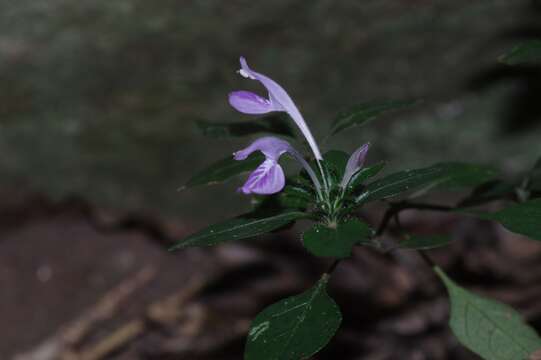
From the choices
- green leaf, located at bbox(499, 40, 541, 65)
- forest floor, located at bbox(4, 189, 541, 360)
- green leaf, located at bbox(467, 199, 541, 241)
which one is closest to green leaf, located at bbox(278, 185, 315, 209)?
green leaf, located at bbox(467, 199, 541, 241)

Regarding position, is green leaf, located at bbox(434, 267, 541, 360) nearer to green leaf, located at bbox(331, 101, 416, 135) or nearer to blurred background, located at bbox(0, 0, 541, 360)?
green leaf, located at bbox(331, 101, 416, 135)

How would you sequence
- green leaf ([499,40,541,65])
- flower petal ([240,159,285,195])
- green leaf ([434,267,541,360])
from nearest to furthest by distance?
flower petal ([240,159,285,195]) < green leaf ([499,40,541,65]) < green leaf ([434,267,541,360])

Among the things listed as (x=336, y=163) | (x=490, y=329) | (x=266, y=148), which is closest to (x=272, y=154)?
(x=266, y=148)

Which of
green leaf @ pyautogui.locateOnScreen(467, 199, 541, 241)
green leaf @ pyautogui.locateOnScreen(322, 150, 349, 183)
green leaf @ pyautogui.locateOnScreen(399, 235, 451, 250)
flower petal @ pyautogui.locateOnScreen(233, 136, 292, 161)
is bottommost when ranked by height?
green leaf @ pyautogui.locateOnScreen(399, 235, 451, 250)

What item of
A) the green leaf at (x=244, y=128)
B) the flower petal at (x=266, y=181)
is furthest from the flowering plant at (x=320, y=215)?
the green leaf at (x=244, y=128)

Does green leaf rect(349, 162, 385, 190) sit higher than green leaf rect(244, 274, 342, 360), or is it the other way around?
green leaf rect(349, 162, 385, 190)

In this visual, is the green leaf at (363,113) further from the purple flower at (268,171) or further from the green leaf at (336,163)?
the purple flower at (268,171)
